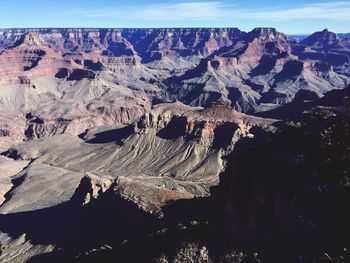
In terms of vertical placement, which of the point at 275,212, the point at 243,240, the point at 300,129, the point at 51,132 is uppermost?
the point at 300,129

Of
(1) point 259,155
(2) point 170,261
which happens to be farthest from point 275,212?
(2) point 170,261

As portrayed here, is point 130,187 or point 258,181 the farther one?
point 130,187

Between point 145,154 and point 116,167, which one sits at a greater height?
point 145,154

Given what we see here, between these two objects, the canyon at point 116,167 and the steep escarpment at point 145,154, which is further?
the steep escarpment at point 145,154

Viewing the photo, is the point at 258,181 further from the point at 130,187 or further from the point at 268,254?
the point at 130,187

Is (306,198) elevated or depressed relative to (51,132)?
elevated

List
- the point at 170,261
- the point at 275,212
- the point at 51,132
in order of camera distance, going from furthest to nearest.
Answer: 1. the point at 51,132
2. the point at 170,261
3. the point at 275,212

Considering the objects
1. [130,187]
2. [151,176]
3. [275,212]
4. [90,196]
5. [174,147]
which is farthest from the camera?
[174,147]

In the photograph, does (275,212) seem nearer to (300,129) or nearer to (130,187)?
(300,129)

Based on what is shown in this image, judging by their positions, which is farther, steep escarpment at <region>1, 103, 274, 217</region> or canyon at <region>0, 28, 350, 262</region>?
steep escarpment at <region>1, 103, 274, 217</region>
